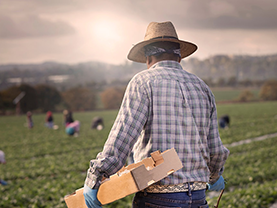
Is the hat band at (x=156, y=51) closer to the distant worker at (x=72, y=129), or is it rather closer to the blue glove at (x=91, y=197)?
the blue glove at (x=91, y=197)

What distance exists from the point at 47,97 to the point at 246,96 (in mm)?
48514

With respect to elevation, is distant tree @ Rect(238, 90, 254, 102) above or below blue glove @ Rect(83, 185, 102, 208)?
below

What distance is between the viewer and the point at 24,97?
69188mm

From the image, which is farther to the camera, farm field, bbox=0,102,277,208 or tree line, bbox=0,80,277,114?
tree line, bbox=0,80,277,114

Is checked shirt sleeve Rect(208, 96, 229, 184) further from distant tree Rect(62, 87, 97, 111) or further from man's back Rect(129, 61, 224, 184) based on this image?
distant tree Rect(62, 87, 97, 111)

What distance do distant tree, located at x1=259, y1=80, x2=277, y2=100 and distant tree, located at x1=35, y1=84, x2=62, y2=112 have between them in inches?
1911

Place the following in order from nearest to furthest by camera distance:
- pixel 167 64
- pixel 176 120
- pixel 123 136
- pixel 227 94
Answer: pixel 123 136, pixel 176 120, pixel 167 64, pixel 227 94

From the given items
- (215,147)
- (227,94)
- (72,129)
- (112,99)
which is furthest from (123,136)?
(112,99)

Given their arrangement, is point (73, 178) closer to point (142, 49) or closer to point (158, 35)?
point (142, 49)

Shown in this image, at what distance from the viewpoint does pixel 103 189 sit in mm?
1850

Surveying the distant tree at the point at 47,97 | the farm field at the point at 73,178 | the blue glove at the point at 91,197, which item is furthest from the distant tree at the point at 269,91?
the blue glove at the point at 91,197

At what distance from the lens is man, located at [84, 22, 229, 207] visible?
1.83 m

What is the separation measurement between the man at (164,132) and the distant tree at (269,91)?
5828 centimetres

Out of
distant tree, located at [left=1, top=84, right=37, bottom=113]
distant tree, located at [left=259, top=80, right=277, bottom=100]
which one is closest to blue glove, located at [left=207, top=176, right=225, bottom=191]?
distant tree, located at [left=259, top=80, right=277, bottom=100]
